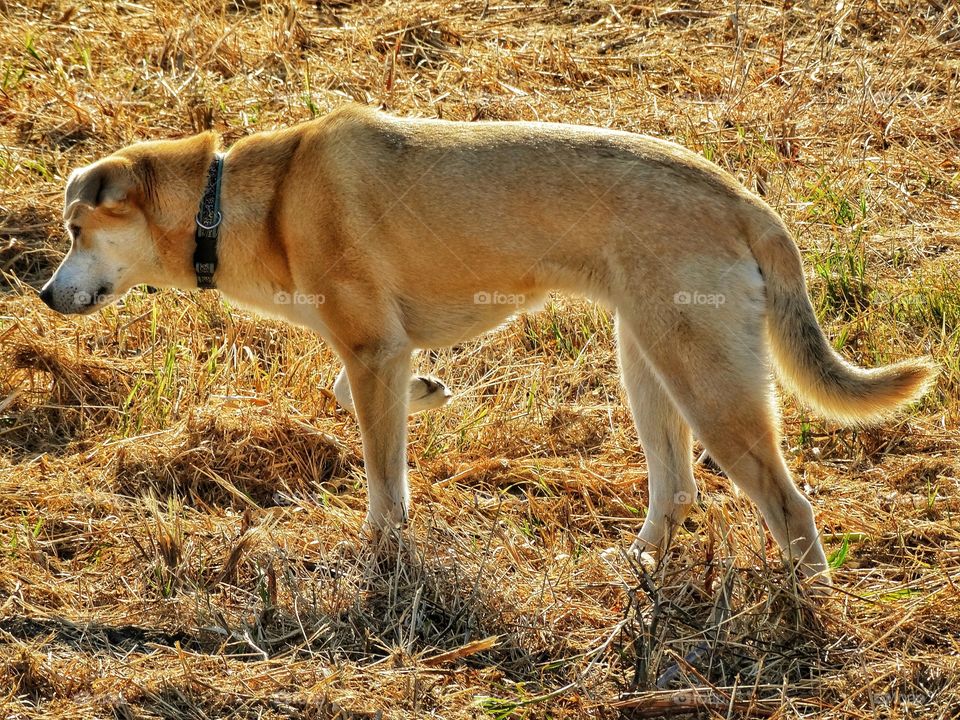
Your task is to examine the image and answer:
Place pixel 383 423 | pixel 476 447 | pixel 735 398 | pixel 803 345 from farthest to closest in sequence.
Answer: pixel 476 447 → pixel 383 423 → pixel 803 345 → pixel 735 398

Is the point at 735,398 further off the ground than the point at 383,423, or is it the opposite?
the point at 735,398

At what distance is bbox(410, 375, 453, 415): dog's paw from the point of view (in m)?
5.07

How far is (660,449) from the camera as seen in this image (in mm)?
4754

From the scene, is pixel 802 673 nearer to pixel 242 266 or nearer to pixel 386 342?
pixel 386 342

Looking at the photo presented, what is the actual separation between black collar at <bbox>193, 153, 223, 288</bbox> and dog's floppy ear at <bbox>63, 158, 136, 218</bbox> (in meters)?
0.29

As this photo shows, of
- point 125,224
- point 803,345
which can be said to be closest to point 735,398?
point 803,345

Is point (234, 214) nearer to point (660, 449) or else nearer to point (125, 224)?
point (125, 224)

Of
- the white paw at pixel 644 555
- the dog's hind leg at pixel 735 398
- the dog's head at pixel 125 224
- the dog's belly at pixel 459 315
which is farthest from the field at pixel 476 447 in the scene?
the dog's head at pixel 125 224

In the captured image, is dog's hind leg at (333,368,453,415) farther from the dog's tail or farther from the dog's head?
the dog's tail

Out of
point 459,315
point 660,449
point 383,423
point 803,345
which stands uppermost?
point 803,345

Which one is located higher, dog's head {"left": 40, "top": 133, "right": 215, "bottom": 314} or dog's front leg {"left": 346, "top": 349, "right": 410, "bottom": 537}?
dog's head {"left": 40, "top": 133, "right": 215, "bottom": 314}

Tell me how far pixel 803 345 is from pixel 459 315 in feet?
4.30

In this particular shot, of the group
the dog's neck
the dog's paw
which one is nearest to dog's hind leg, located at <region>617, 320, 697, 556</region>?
the dog's paw

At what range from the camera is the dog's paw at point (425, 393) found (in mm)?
5074
